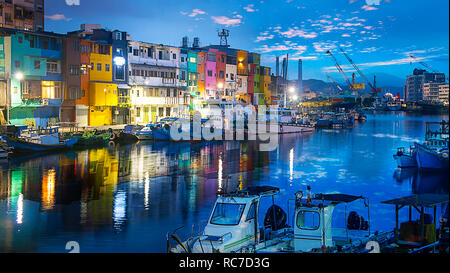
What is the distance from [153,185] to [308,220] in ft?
28.7

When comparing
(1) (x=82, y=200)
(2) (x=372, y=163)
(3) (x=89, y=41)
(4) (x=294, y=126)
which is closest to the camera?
(1) (x=82, y=200)

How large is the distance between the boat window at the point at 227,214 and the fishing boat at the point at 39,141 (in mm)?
16203

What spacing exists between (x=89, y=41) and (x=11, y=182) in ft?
54.1

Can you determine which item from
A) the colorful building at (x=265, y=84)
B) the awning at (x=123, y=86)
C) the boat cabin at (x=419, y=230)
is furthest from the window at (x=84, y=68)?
the boat cabin at (x=419, y=230)

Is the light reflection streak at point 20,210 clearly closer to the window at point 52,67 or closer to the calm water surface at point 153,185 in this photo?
the calm water surface at point 153,185

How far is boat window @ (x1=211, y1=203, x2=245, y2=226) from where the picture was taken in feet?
25.8

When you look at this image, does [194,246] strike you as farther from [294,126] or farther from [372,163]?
[294,126]

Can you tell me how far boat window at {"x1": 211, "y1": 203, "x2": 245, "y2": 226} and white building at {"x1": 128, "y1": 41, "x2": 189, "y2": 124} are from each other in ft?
84.3

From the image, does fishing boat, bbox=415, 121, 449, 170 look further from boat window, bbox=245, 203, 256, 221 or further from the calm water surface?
boat window, bbox=245, 203, 256, 221

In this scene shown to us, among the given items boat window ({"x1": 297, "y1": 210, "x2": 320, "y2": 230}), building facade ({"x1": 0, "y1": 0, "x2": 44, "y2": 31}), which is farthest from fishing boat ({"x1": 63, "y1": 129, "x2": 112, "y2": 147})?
boat window ({"x1": 297, "y1": 210, "x2": 320, "y2": 230})

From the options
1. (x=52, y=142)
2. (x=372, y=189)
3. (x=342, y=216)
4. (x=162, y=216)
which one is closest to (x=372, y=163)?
(x=372, y=189)

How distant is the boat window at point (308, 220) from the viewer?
294 inches

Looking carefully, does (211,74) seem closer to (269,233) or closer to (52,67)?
(52,67)

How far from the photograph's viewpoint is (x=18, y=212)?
1152 centimetres
